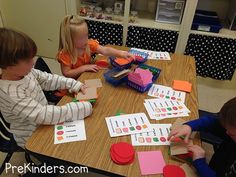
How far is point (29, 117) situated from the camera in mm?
1023

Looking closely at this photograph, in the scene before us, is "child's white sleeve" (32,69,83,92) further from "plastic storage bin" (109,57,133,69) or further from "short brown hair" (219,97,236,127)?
"short brown hair" (219,97,236,127)

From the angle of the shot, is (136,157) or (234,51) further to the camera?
(234,51)

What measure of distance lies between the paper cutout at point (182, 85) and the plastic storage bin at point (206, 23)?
1.25 m

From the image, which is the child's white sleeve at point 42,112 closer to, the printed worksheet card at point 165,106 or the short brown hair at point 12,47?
the short brown hair at point 12,47

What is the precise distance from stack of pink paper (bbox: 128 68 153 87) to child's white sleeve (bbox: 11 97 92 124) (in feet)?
1.22

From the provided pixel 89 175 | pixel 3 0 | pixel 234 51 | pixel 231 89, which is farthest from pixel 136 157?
pixel 3 0

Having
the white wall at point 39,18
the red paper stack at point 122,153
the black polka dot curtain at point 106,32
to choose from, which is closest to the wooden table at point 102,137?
the red paper stack at point 122,153

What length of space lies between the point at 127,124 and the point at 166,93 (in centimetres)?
36

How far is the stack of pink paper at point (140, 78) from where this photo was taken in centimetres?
128

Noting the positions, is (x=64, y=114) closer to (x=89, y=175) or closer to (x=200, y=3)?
(x=89, y=175)

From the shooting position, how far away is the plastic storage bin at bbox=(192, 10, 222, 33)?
2.39 metres

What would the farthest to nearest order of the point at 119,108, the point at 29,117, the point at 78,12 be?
1. the point at 78,12
2. the point at 119,108
3. the point at 29,117

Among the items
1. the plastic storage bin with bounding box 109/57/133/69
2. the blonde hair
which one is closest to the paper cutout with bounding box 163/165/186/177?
the plastic storage bin with bounding box 109/57/133/69

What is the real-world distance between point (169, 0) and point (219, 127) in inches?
69.2
